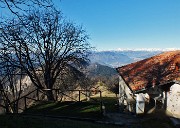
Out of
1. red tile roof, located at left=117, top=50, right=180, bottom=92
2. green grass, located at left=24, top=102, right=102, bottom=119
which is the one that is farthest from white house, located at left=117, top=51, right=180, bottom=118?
green grass, located at left=24, top=102, right=102, bottom=119

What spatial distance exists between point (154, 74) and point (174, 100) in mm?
3892

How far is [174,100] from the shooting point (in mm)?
18625

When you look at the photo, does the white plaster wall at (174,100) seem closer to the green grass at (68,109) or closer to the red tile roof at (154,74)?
the red tile roof at (154,74)

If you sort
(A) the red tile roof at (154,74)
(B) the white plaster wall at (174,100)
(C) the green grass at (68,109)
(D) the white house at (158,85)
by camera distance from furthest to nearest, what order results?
1. (A) the red tile roof at (154,74)
2. (D) the white house at (158,85)
3. (B) the white plaster wall at (174,100)
4. (C) the green grass at (68,109)

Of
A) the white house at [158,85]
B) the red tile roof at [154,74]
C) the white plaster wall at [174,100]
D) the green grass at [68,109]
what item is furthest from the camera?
the red tile roof at [154,74]

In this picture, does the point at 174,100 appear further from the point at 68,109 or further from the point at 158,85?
the point at 68,109

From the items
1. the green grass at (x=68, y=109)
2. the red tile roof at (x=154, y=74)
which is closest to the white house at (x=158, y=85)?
the red tile roof at (x=154, y=74)

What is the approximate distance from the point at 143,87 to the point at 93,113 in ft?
18.4

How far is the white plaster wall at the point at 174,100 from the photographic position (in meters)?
18.2

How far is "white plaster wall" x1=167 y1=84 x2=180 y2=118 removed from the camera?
18234 millimetres

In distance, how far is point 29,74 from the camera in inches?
1022

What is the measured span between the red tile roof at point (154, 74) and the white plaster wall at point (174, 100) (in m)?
0.67

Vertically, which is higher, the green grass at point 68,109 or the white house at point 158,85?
the white house at point 158,85

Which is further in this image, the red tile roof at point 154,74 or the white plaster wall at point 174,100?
the red tile roof at point 154,74
